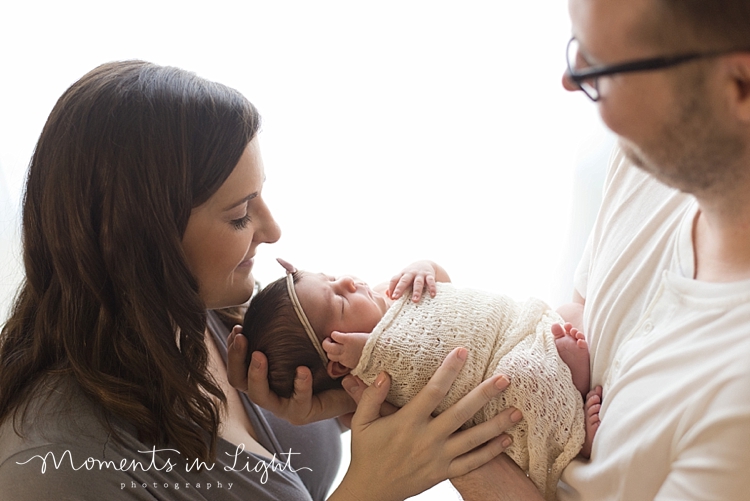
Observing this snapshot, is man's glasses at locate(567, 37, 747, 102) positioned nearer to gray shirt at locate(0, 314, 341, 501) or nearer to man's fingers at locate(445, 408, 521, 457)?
man's fingers at locate(445, 408, 521, 457)

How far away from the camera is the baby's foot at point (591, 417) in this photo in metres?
1.24

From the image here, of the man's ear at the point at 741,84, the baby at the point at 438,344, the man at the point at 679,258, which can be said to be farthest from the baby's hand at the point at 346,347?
the man's ear at the point at 741,84


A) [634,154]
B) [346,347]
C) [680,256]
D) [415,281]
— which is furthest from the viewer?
[415,281]

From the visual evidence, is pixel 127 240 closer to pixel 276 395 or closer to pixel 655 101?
pixel 276 395

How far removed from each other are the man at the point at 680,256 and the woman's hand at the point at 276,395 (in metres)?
0.60

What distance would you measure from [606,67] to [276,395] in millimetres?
1017

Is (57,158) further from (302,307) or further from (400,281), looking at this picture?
(400,281)

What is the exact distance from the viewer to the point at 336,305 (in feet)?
5.10

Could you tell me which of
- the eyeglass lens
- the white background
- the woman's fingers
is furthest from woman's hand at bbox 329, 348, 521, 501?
the white background

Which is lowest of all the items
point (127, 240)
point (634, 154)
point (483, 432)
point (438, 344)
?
point (483, 432)

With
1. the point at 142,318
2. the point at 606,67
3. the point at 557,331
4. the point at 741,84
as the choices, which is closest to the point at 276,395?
the point at 142,318

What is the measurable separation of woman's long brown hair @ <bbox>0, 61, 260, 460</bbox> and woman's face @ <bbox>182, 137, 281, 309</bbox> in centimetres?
3

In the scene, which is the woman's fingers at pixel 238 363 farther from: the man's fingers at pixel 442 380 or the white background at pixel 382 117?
the white background at pixel 382 117

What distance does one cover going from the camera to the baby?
4.25 feet
